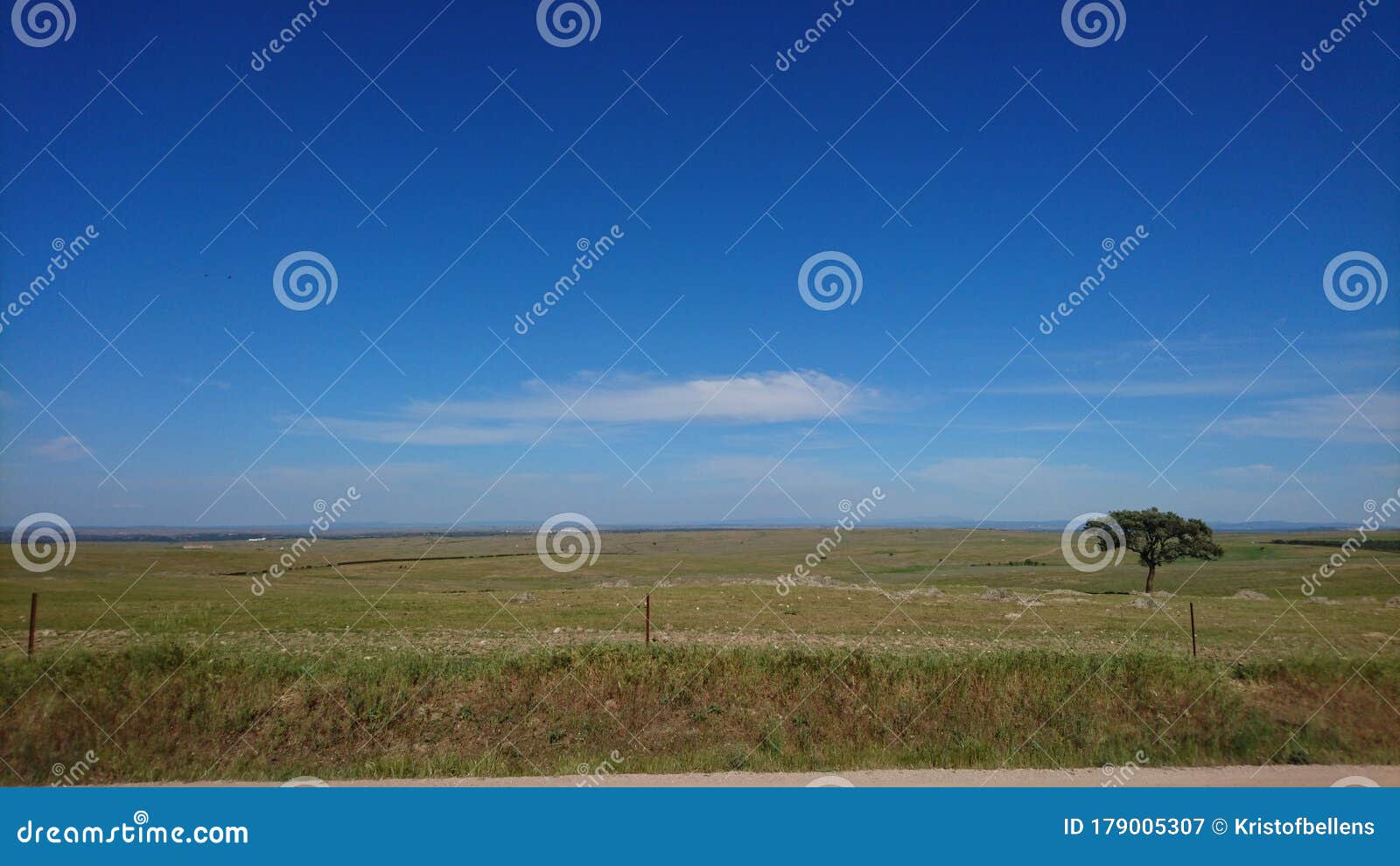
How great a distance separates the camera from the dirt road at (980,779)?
10.4 metres

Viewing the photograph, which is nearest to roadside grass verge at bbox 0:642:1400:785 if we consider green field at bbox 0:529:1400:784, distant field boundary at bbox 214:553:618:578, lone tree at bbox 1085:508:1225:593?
green field at bbox 0:529:1400:784

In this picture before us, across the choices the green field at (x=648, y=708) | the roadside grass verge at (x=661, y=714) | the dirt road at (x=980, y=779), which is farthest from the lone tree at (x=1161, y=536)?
the dirt road at (x=980, y=779)

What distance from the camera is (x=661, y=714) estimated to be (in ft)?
43.9

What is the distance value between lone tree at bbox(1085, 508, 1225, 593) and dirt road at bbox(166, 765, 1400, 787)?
2000 inches

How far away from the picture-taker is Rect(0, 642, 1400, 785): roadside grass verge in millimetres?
11852

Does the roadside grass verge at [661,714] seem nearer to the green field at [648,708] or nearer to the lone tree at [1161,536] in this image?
the green field at [648,708]

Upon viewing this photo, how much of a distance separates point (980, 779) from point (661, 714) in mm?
5594

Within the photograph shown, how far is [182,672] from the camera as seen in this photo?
44.5ft

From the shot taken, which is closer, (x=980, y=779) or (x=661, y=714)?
(x=980, y=779)

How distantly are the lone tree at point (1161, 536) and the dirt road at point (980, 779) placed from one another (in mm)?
50812

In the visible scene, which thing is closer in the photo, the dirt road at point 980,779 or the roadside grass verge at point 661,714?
the dirt road at point 980,779

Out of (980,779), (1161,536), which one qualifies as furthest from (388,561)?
(980,779)

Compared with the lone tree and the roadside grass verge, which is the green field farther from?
the lone tree

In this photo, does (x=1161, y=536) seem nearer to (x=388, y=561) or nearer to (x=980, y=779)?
(x=980, y=779)
